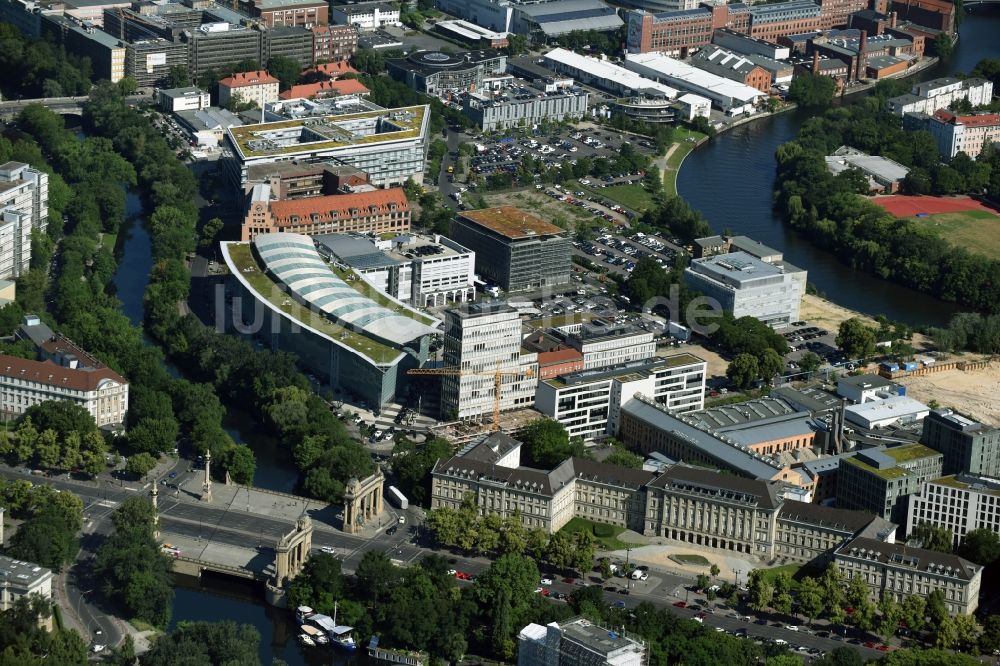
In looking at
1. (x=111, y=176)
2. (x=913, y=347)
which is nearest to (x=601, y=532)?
(x=913, y=347)

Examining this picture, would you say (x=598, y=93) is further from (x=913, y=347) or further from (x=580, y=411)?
(x=580, y=411)

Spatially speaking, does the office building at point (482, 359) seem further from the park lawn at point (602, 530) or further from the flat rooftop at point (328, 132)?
the flat rooftop at point (328, 132)

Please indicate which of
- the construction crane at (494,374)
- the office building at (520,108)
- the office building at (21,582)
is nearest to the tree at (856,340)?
the construction crane at (494,374)

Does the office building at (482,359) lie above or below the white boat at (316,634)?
above

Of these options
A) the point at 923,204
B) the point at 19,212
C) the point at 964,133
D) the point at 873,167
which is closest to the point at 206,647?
the point at 19,212

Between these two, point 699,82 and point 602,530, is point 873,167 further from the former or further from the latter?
point 602,530

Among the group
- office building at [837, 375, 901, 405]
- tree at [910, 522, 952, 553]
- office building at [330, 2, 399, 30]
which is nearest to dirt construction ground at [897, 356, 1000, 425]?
office building at [837, 375, 901, 405]

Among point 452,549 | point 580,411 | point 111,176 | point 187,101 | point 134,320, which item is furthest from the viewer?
point 187,101
